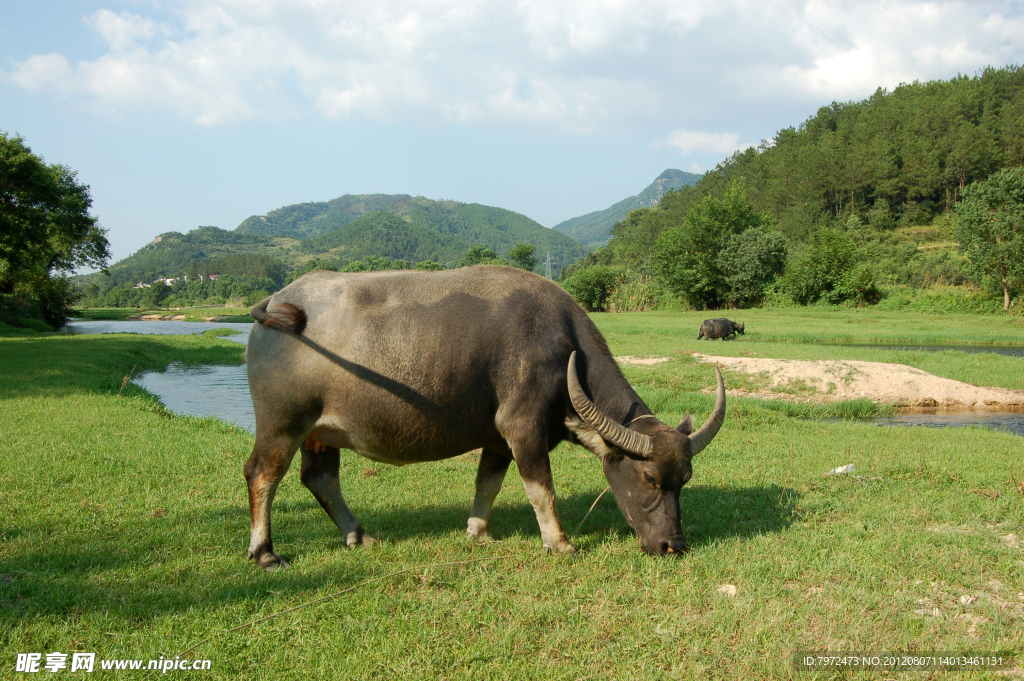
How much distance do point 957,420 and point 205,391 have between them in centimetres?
1767

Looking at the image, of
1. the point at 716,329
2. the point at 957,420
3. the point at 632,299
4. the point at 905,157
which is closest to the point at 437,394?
the point at 957,420

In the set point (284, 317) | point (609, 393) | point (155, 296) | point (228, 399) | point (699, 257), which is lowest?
point (228, 399)

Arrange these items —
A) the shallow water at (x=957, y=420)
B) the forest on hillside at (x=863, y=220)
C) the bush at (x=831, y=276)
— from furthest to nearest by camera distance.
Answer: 1. the bush at (x=831, y=276)
2. the forest on hillside at (x=863, y=220)
3. the shallow water at (x=957, y=420)

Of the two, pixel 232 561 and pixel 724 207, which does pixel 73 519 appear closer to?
pixel 232 561

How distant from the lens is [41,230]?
29.9 metres

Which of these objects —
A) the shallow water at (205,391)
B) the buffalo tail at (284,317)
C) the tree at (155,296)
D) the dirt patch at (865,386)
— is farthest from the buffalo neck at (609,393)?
the tree at (155,296)

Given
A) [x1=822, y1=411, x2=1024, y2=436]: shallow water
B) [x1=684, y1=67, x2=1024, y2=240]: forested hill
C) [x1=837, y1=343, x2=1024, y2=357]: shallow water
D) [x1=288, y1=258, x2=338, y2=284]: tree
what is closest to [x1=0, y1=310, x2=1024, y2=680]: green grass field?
[x1=288, y1=258, x2=338, y2=284]: tree

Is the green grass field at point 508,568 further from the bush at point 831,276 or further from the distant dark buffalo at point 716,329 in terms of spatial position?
the bush at point 831,276

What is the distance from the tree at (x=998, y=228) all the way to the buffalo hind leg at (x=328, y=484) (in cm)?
3679

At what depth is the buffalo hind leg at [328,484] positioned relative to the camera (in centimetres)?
523

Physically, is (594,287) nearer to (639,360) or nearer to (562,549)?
(639,360)

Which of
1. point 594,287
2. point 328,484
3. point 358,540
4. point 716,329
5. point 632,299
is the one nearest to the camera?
point 358,540

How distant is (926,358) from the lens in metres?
18.2

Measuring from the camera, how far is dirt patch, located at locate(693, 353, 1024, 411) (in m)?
13.7
